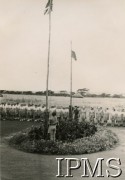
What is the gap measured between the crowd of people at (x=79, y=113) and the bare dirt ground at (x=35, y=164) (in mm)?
343

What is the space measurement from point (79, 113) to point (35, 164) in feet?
Result: 2.61

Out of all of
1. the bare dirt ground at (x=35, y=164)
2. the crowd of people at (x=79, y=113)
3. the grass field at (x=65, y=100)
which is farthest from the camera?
the crowd of people at (x=79, y=113)

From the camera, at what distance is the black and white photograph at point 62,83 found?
3.99 m

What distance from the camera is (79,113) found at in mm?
4367

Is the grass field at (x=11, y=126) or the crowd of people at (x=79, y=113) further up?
the crowd of people at (x=79, y=113)

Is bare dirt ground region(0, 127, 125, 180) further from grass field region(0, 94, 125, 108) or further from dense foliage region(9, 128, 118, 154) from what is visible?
grass field region(0, 94, 125, 108)

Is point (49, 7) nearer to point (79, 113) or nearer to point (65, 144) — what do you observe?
point (79, 113)

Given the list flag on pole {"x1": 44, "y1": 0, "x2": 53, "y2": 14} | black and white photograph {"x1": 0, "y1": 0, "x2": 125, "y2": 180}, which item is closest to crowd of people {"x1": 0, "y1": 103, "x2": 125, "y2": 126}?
black and white photograph {"x1": 0, "y1": 0, "x2": 125, "y2": 180}

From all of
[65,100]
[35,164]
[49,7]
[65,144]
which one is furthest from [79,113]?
[49,7]

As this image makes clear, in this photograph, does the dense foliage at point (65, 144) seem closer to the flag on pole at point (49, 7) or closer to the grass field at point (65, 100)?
the grass field at point (65, 100)

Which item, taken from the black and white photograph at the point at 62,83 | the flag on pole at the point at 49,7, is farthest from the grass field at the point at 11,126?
the flag on pole at the point at 49,7

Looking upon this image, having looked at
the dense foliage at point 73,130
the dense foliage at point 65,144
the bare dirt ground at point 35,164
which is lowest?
the bare dirt ground at point 35,164

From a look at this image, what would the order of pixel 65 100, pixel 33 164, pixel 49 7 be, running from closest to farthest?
pixel 33 164 < pixel 49 7 < pixel 65 100

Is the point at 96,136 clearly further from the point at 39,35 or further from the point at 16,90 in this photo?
the point at 39,35
